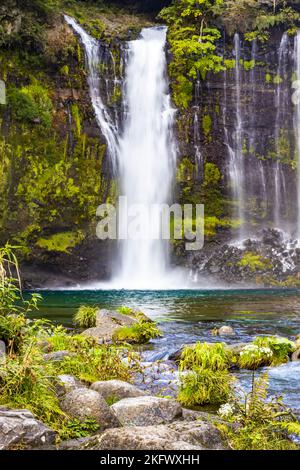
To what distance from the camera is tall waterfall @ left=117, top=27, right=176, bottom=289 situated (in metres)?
34.2

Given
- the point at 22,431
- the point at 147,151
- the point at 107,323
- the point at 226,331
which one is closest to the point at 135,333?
the point at 107,323

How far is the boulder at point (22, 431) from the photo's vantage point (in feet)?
14.4

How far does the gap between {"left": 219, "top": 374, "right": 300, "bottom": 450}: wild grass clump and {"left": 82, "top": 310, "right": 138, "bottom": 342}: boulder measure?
652 cm

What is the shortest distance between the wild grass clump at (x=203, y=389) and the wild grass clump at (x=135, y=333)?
479cm

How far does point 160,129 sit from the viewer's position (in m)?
35.5

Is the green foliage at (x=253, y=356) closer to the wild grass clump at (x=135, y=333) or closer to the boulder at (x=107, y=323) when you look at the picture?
the wild grass clump at (x=135, y=333)

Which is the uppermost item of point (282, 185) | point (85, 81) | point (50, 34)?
point (50, 34)

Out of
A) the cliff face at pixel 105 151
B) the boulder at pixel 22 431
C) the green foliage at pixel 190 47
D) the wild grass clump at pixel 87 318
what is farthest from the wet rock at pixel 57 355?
the green foliage at pixel 190 47

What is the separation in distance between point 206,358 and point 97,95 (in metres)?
29.2

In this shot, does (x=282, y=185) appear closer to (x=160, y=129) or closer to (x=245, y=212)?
(x=245, y=212)

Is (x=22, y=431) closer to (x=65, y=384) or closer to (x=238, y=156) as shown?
(x=65, y=384)

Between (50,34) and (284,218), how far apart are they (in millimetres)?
20851

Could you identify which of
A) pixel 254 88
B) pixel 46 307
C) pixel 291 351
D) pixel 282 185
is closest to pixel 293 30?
pixel 254 88

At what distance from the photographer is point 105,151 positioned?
111ft
